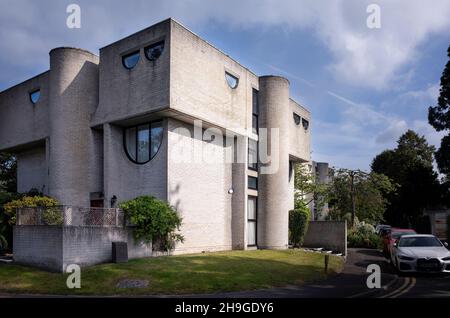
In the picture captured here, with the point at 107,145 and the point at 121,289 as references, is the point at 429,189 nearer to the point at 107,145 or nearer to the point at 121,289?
the point at 107,145

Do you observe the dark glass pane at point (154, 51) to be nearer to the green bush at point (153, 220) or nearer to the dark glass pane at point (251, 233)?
the green bush at point (153, 220)

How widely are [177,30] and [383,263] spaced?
14.9m

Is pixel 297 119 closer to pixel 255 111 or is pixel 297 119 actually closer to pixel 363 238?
pixel 255 111

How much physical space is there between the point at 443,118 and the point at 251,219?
23.6 metres

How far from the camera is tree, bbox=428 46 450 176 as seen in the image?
35938mm

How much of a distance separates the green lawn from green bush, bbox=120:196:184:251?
143cm

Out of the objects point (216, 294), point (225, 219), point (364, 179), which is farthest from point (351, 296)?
point (364, 179)

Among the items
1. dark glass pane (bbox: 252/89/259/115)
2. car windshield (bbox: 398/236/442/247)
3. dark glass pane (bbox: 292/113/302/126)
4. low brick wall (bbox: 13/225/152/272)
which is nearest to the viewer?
low brick wall (bbox: 13/225/152/272)

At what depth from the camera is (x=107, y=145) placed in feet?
66.6

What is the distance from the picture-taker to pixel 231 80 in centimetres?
2323

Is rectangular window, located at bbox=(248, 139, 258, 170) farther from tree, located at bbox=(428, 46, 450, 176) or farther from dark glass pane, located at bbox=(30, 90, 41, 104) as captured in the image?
tree, located at bbox=(428, 46, 450, 176)

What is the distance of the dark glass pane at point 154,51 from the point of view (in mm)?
19047

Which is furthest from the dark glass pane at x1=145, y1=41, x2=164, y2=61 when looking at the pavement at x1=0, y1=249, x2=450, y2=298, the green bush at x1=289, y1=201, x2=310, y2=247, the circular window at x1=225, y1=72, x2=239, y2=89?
the green bush at x1=289, y1=201, x2=310, y2=247

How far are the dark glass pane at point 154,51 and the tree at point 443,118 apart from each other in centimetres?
2799
